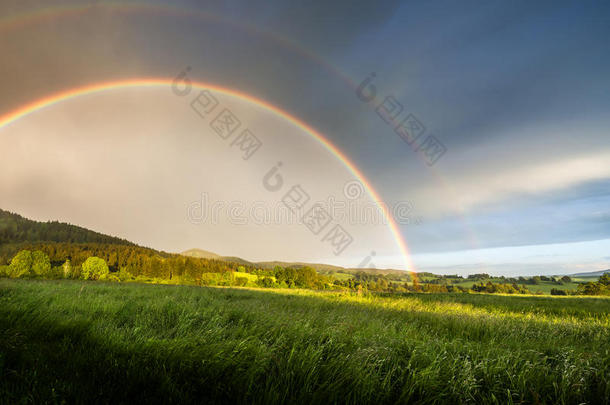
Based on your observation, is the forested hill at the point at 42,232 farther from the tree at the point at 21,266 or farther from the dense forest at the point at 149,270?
the tree at the point at 21,266

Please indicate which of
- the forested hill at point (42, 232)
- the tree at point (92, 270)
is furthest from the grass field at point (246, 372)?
the forested hill at point (42, 232)

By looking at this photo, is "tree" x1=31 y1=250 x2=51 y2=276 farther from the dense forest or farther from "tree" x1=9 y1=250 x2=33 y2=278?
"tree" x1=9 y1=250 x2=33 y2=278

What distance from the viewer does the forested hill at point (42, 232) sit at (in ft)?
480

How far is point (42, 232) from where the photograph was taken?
154125 mm

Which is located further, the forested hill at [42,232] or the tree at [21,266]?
the forested hill at [42,232]

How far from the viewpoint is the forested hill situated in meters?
146

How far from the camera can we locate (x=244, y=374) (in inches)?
106

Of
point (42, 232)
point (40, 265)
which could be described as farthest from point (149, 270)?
point (42, 232)

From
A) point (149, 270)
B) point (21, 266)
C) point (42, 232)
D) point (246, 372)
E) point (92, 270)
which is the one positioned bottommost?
point (246, 372)

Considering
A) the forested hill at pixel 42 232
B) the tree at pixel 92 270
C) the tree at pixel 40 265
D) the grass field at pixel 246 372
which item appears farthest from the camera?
the forested hill at pixel 42 232

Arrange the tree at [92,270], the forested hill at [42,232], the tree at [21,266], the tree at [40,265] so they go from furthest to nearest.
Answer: the forested hill at [42,232], the tree at [92,270], the tree at [40,265], the tree at [21,266]

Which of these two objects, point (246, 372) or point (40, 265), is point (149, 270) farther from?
point (246, 372)

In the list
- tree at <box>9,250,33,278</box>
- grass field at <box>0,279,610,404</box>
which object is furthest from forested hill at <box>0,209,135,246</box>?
grass field at <box>0,279,610,404</box>

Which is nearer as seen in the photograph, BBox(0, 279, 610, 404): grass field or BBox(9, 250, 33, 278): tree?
BBox(0, 279, 610, 404): grass field
